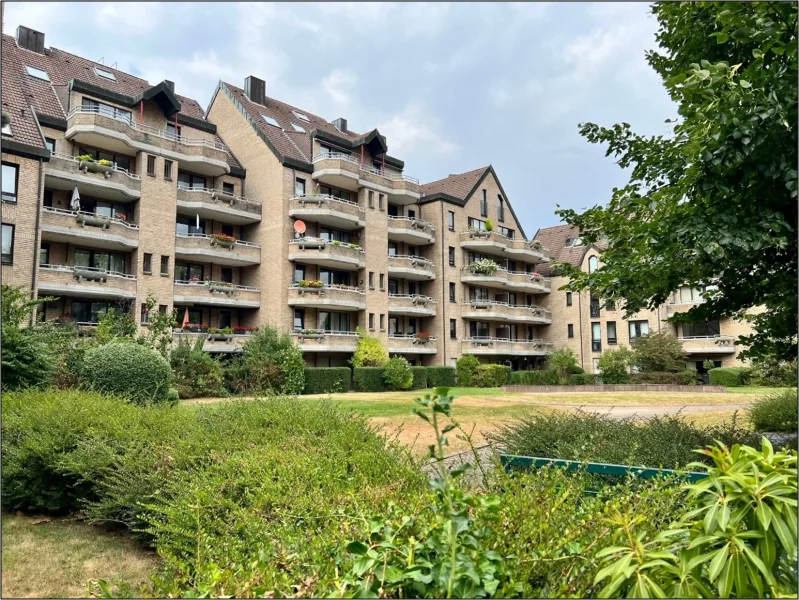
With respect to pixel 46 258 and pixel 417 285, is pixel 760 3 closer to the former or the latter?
pixel 46 258

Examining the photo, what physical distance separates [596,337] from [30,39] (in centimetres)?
4610

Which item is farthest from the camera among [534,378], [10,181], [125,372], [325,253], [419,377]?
[534,378]

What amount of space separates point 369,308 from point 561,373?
58.2 feet

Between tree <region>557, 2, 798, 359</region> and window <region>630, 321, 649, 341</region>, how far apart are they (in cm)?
4237

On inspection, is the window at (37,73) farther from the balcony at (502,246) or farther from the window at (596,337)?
the window at (596,337)

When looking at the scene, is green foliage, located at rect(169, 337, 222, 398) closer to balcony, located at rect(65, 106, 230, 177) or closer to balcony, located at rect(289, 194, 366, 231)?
balcony, located at rect(65, 106, 230, 177)

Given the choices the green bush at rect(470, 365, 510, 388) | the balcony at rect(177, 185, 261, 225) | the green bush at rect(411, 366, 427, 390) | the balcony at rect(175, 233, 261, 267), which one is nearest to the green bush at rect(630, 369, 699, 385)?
the green bush at rect(470, 365, 510, 388)

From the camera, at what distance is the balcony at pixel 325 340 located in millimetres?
32438

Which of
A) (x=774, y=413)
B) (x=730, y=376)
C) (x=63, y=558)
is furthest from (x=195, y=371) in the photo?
(x=730, y=376)

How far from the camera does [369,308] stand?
36625 millimetres

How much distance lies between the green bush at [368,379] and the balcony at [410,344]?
4.89 meters

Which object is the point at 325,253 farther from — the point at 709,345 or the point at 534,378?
the point at 709,345

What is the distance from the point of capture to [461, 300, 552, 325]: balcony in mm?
43844

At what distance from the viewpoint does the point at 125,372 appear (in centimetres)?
1727
